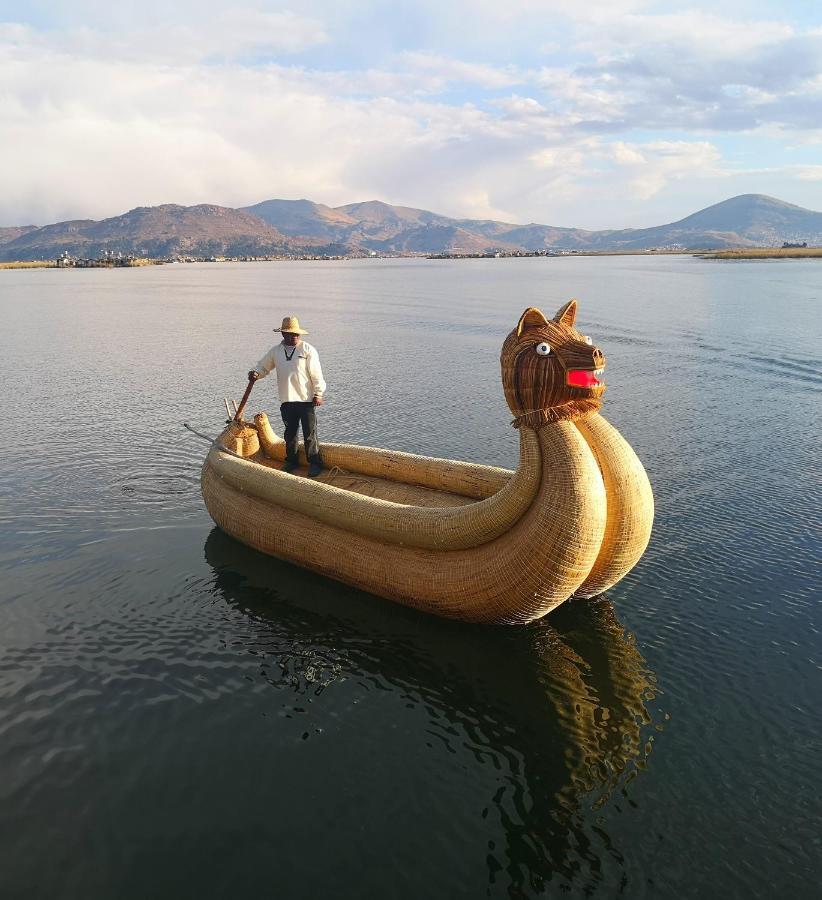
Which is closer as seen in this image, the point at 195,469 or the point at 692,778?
the point at 692,778

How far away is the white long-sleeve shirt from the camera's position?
38.3 feet

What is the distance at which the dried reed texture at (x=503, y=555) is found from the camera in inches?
305

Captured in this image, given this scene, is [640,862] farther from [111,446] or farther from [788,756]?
[111,446]

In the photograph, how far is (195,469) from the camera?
1619cm

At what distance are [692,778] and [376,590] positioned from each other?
4.57 metres

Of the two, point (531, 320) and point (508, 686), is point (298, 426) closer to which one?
point (531, 320)

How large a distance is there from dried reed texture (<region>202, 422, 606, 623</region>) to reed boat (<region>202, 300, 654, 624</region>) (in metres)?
0.02

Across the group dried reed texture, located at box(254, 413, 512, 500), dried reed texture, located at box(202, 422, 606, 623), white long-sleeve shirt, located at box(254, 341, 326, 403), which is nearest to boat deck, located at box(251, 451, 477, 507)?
dried reed texture, located at box(254, 413, 512, 500)

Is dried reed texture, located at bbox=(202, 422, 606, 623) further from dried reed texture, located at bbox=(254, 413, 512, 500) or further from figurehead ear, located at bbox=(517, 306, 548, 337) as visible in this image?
dried reed texture, located at bbox=(254, 413, 512, 500)

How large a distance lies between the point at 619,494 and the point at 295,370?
6060 millimetres

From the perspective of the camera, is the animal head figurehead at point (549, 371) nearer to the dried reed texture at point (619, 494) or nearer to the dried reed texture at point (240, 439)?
the dried reed texture at point (619, 494)

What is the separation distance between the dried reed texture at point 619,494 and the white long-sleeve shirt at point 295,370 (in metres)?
5.13

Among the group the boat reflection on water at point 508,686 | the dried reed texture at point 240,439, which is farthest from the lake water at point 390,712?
the dried reed texture at point 240,439

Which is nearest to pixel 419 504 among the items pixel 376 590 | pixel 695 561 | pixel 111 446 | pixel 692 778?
pixel 376 590
